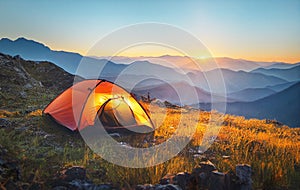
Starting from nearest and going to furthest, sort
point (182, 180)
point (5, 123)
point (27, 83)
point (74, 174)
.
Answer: point (182, 180) < point (74, 174) < point (5, 123) < point (27, 83)

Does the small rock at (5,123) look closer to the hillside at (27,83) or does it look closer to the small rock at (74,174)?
the hillside at (27,83)

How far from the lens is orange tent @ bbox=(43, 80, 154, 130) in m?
10.1

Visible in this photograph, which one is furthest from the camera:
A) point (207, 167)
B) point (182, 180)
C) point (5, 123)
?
point (5, 123)

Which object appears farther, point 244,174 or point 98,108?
point 98,108

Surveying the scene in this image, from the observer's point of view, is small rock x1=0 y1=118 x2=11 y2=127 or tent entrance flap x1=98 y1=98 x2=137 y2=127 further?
tent entrance flap x1=98 y1=98 x2=137 y2=127

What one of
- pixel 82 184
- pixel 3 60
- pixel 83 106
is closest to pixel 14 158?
pixel 82 184

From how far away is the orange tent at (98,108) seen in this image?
10086 mm

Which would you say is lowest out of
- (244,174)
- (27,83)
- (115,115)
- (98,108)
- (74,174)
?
(74,174)

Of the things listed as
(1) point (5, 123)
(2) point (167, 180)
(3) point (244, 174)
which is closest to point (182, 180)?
(2) point (167, 180)

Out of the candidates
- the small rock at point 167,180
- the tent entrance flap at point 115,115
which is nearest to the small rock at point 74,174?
the small rock at point 167,180

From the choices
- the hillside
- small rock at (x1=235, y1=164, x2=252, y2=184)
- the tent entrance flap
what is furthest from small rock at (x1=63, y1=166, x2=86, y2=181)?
the hillside

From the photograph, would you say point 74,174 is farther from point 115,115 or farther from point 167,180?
point 115,115

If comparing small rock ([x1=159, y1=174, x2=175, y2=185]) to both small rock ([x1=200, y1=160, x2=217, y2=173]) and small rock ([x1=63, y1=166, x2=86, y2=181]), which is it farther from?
small rock ([x1=63, y1=166, x2=86, y2=181])

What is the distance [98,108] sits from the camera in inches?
405
